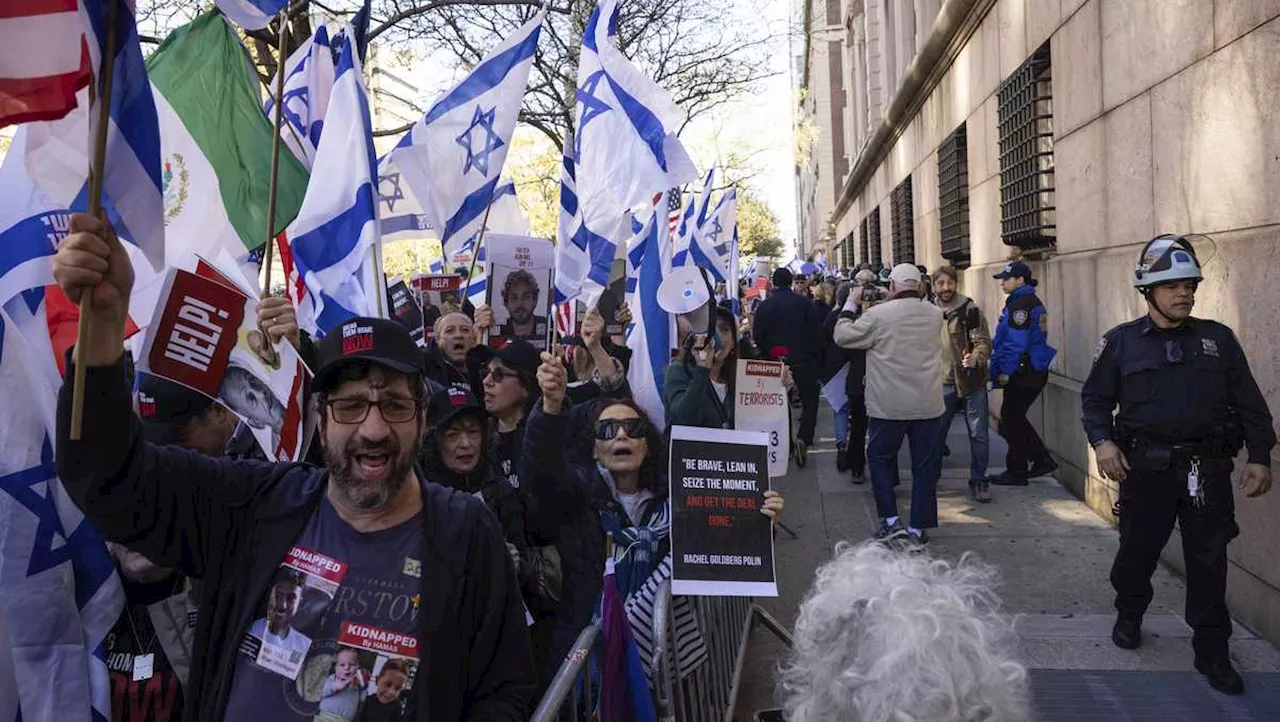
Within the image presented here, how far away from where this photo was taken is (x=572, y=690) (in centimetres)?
280

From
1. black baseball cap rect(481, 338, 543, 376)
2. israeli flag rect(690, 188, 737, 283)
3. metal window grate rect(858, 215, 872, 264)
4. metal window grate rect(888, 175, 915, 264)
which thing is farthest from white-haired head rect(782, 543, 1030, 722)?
metal window grate rect(858, 215, 872, 264)

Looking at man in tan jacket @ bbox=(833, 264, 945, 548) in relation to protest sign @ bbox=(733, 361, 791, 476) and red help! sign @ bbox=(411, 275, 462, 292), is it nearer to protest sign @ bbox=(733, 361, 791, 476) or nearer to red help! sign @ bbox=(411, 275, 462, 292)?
protest sign @ bbox=(733, 361, 791, 476)

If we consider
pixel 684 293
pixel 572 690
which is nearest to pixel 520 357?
pixel 684 293

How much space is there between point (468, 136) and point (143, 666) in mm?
3757

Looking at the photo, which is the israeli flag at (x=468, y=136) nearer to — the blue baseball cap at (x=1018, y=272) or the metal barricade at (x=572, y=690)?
the metal barricade at (x=572, y=690)

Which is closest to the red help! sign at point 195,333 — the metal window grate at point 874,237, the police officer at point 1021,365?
the police officer at point 1021,365

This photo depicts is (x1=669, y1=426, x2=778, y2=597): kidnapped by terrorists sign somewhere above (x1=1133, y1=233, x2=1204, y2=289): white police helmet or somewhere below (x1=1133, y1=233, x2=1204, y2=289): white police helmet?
below

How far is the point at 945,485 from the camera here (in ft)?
29.6

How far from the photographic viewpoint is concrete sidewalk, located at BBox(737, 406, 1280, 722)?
4.58 metres

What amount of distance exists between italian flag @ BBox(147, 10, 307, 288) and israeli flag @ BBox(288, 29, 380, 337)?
46 centimetres

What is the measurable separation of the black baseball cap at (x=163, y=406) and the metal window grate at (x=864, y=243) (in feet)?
93.4

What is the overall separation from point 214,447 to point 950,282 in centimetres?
645

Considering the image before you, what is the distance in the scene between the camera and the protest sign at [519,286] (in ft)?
24.1

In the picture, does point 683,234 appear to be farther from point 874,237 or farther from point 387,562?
point 874,237
